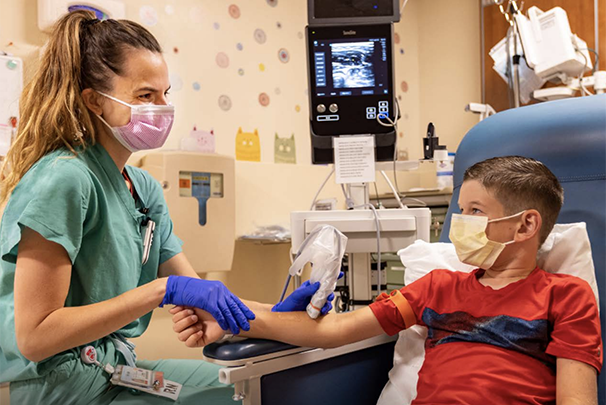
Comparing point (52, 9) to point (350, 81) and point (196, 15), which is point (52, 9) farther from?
point (350, 81)

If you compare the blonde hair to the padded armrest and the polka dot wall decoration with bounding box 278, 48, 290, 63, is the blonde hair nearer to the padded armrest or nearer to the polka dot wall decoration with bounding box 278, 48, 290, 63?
the padded armrest

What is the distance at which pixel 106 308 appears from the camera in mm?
1142

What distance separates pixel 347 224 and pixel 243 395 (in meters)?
0.74

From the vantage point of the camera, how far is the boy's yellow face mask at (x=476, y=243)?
1236mm

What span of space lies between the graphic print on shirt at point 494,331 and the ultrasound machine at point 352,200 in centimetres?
15

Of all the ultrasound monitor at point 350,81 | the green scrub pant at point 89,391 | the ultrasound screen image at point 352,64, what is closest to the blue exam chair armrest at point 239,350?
the green scrub pant at point 89,391

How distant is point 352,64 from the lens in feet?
6.73

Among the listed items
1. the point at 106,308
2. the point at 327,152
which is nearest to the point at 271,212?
the point at 327,152

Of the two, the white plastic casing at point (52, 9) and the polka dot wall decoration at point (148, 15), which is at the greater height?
the polka dot wall decoration at point (148, 15)

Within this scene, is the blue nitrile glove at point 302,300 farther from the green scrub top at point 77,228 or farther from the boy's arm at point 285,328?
the green scrub top at point 77,228

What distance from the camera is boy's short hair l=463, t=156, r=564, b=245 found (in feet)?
4.11

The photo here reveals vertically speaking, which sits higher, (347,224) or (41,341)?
(347,224)

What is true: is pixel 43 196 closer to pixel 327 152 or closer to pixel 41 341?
pixel 41 341

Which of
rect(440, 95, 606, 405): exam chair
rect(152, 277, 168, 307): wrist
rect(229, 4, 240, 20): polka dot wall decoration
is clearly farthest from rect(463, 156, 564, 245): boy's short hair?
rect(229, 4, 240, 20): polka dot wall decoration
